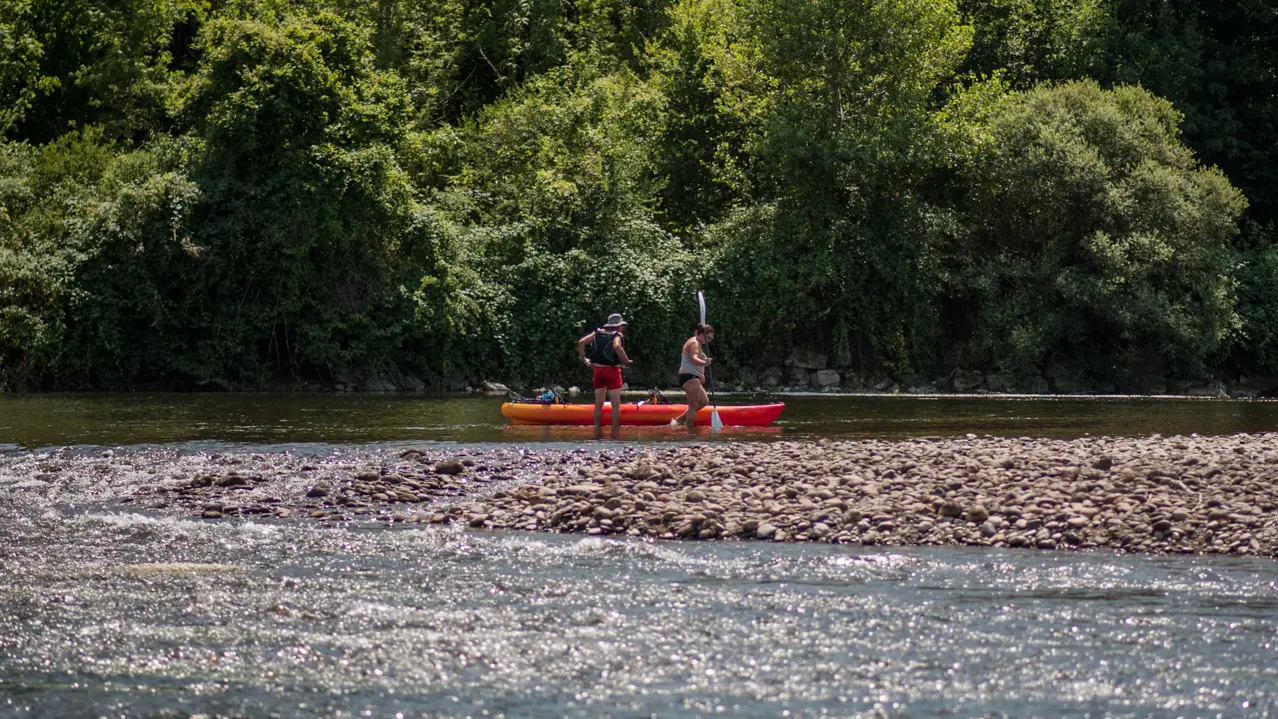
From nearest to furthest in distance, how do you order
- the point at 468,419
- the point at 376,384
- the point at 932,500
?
the point at 932,500
the point at 468,419
the point at 376,384

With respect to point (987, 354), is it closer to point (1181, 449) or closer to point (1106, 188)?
point (1106, 188)

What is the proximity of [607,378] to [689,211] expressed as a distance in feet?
51.9

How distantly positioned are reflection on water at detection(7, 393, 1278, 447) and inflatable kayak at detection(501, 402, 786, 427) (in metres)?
0.45

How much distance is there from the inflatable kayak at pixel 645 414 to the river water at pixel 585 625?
28.4 feet

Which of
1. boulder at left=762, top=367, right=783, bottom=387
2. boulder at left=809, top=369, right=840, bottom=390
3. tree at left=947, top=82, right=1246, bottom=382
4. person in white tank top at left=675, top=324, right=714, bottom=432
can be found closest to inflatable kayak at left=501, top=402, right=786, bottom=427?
person in white tank top at left=675, top=324, right=714, bottom=432

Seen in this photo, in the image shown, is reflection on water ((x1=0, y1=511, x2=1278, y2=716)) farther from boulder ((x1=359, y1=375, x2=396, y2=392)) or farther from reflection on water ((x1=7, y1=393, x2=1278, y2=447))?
boulder ((x1=359, y1=375, x2=396, y2=392))

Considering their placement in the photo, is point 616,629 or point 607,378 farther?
point 607,378

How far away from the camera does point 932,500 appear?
12.3 metres

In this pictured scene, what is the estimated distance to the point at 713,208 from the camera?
115ft

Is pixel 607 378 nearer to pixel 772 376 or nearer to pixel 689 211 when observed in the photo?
pixel 772 376

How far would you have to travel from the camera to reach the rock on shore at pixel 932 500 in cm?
1138

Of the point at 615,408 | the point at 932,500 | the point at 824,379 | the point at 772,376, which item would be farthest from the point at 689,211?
the point at 932,500

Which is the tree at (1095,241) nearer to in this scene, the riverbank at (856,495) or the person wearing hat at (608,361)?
the person wearing hat at (608,361)

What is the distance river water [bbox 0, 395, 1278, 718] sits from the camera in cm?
757
